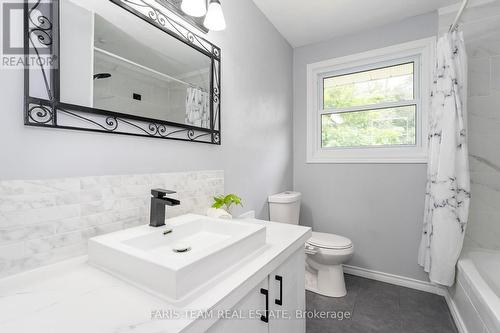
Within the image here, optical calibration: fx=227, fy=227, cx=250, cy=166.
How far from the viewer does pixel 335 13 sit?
2.04 m

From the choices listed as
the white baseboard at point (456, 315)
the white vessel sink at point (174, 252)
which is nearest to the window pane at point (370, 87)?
the white baseboard at point (456, 315)

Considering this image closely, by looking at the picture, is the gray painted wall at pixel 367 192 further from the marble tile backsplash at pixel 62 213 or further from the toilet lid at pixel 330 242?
the marble tile backsplash at pixel 62 213

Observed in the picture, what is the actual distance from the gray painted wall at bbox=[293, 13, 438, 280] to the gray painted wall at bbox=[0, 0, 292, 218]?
19cm

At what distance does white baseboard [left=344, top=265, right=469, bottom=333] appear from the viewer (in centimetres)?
172

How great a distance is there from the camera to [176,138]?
122 centimetres

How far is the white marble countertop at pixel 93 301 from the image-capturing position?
1.69 ft

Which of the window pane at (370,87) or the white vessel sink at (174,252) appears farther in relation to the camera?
the window pane at (370,87)

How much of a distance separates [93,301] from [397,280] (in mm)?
2475

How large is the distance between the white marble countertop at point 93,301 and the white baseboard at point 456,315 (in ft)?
5.40

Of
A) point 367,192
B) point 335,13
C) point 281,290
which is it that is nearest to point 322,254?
point 367,192

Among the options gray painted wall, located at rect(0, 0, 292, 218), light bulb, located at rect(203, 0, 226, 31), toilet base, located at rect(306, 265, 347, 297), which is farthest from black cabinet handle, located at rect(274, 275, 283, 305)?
light bulb, located at rect(203, 0, 226, 31)

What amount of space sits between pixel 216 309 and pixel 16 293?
0.58m

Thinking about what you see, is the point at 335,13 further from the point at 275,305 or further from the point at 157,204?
the point at 275,305

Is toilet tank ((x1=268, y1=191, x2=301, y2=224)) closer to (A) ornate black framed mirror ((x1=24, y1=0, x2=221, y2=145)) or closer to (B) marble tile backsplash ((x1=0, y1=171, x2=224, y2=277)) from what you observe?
(A) ornate black framed mirror ((x1=24, y1=0, x2=221, y2=145))
